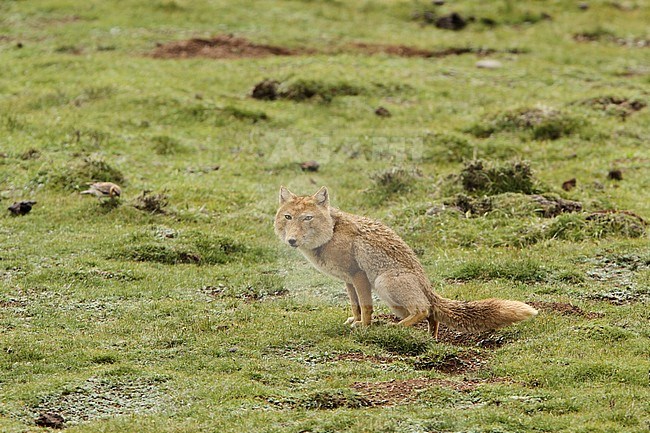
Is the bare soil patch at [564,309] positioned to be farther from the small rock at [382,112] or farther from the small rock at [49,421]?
the small rock at [382,112]

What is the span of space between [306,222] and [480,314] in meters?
2.62

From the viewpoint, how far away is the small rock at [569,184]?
20.8 m

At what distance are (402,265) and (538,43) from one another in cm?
2247

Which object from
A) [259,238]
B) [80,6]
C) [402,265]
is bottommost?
[259,238]

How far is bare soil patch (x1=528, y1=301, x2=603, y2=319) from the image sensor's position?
1348 centimetres

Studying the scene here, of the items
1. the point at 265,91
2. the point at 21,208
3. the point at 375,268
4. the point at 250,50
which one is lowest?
the point at 21,208

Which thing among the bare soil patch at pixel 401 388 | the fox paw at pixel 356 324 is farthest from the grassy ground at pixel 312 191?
the fox paw at pixel 356 324

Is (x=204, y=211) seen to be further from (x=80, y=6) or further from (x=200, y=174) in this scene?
(x=80, y=6)

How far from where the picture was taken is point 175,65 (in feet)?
96.6

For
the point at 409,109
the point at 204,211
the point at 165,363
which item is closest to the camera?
the point at 165,363

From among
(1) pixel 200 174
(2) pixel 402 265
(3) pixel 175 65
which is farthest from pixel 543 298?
(3) pixel 175 65

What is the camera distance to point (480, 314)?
12.5m

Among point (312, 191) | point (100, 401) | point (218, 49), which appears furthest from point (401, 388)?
point (218, 49)

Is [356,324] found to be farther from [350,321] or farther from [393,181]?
[393,181]
